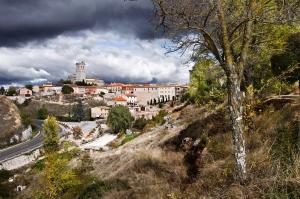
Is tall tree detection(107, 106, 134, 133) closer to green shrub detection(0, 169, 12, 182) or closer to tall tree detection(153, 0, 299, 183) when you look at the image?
green shrub detection(0, 169, 12, 182)

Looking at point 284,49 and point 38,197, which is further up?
point 284,49

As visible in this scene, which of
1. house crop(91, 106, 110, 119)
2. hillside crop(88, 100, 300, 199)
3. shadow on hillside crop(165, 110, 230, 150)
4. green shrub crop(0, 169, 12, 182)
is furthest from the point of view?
house crop(91, 106, 110, 119)

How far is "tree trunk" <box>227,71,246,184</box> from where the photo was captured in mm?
9158

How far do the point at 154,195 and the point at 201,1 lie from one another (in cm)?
591

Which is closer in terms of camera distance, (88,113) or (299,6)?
(299,6)

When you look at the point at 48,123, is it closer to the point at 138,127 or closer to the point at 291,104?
the point at 291,104

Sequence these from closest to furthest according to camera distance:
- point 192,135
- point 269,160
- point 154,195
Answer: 1. point 269,160
2. point 154,195
3. point 192,135

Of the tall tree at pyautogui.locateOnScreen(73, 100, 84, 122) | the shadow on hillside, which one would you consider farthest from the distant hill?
the shadow on hillside

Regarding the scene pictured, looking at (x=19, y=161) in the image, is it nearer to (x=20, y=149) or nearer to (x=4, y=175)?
(x=4, y=175)

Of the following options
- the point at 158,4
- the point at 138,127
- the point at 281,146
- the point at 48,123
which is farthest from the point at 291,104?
the point at 138,127

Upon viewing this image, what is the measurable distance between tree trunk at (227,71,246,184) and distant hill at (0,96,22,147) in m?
108

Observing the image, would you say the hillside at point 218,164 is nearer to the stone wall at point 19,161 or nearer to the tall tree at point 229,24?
the tall tree at point 229,24

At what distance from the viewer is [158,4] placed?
32.9 ft

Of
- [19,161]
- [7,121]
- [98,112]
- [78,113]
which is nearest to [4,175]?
[19,161]
